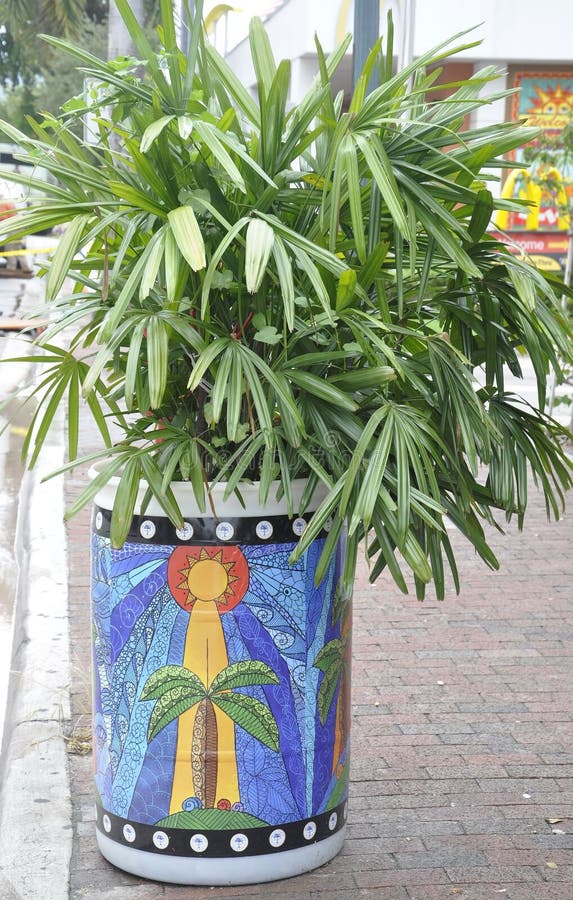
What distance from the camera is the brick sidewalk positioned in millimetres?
3445

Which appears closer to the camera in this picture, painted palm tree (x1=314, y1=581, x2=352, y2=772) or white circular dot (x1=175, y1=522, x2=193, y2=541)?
white circular dot (x1=175, y1=522, x2=193, y2=541)

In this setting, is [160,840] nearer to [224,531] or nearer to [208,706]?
[208,706]

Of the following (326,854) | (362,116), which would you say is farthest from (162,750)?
(362,116)

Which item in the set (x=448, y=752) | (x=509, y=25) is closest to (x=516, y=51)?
(x=509, y=25)

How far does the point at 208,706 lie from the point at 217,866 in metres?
0.47

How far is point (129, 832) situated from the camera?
341cm

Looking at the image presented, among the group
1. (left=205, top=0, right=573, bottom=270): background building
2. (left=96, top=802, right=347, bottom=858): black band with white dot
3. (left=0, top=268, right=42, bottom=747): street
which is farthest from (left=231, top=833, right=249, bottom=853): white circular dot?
(left=205, top=0, right=573, bottom=270): background building

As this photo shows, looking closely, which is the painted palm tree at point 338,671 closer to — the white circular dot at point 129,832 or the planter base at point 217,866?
the planter base at point 217,866

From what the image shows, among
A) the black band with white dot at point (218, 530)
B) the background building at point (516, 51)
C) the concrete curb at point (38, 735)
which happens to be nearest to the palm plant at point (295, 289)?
the black band with white dot at point (218, 530)

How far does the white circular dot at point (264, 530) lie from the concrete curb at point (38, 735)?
1149 millimetres

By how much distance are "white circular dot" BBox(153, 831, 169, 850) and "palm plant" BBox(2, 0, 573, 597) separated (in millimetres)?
916

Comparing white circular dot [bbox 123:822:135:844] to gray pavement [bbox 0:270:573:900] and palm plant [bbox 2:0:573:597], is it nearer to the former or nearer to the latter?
gray pavement [bbox 0:270:573:900]

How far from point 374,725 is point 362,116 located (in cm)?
243

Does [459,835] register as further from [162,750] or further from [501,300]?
[501,300]
